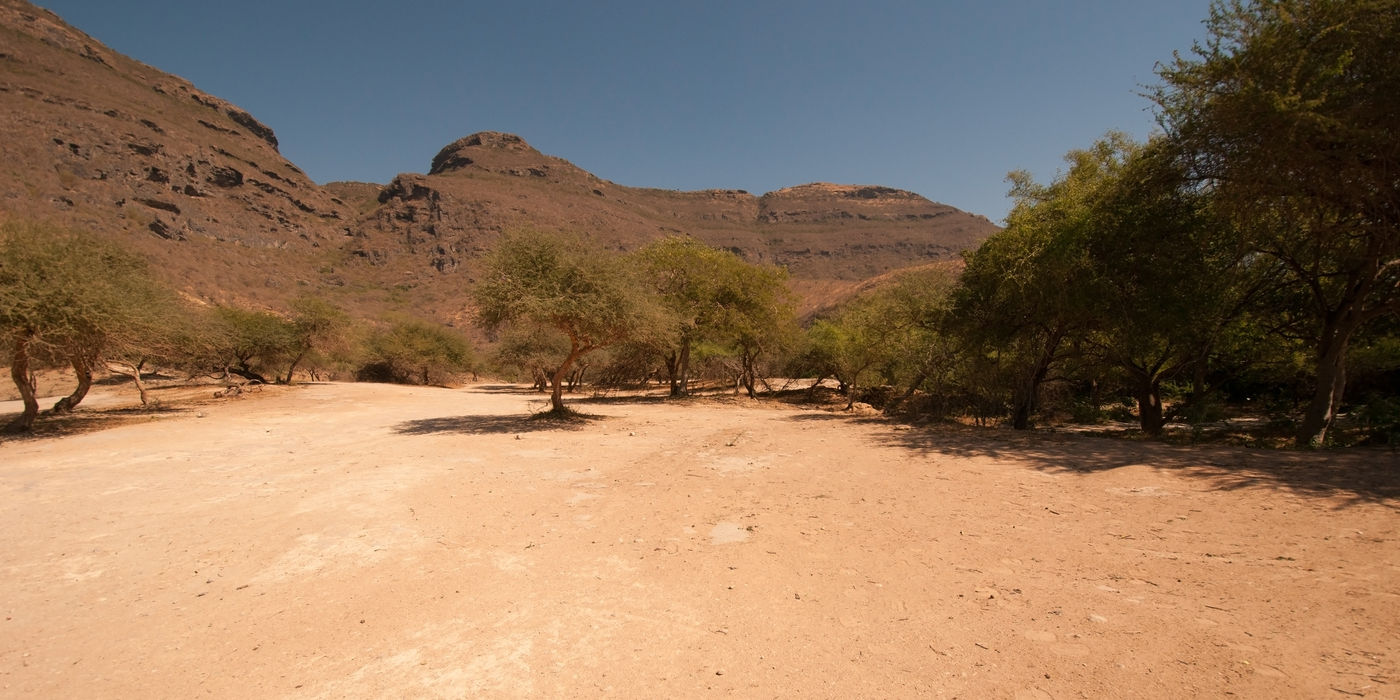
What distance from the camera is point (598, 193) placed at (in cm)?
12900

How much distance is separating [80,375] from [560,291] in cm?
1534

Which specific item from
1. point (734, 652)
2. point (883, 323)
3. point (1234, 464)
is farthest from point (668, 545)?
point (883, 323)

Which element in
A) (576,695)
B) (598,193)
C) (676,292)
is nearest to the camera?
(576,695)

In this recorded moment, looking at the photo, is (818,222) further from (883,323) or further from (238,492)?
(238,492)

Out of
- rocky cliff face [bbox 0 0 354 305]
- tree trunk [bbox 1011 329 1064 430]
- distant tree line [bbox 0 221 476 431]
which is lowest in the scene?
tree trunk [bbox 1011 329 1064 430]

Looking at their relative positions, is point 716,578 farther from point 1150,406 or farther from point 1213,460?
point 1150,406

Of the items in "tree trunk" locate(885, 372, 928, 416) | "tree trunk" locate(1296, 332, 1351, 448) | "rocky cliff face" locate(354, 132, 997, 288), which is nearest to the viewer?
"tree trunk" locate(1296, 332, 1351, 448)

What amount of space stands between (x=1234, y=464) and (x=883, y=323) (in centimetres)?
951

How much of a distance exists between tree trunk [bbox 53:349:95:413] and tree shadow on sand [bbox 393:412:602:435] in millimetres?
8742

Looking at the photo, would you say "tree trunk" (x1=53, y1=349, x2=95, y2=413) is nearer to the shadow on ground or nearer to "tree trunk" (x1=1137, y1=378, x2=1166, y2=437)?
the shadow on ground

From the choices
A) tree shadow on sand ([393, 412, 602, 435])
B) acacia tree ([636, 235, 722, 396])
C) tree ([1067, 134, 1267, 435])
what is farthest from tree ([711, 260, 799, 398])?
tree ([1067, 134, 1267, 435])

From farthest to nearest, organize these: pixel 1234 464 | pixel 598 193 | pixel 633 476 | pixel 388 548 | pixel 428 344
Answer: pixel 598 193, pixel 428 344, pixel 633 476, pixel 1234 464, pixel 388 548

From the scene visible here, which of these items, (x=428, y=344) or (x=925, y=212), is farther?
(x=925, y=212)

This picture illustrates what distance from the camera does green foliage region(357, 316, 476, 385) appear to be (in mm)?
39438
